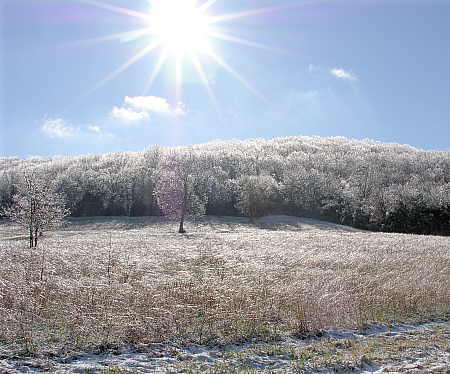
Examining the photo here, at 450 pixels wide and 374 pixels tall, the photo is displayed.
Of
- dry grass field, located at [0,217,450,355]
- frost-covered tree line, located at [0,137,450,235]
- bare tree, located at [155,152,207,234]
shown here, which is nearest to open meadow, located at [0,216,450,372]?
dry grass field, located at [0,217,450,355]

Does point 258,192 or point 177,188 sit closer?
point 177,188

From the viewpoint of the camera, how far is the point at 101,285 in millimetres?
14953

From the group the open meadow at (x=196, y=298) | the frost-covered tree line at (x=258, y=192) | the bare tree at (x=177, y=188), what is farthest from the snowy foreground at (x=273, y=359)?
the frost-covered tree line at (x=258, y=192)

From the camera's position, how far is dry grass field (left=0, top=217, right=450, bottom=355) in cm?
1040

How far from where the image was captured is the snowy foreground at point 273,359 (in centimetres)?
840

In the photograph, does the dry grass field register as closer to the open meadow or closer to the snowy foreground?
the open meadow

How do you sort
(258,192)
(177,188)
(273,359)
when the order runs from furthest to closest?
(258,192)
(177,188)
(273,359)

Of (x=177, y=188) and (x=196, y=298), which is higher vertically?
(x=177, y=188)

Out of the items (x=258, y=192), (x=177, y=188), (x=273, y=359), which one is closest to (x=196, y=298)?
(x=273, y=359)

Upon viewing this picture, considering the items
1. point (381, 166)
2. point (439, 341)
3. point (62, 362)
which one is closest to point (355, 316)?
point (439, 341)

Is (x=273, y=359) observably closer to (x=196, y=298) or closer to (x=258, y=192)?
(x=196, y=298)

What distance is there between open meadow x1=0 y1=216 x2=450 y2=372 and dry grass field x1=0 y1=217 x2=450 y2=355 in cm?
4

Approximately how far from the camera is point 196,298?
13.7m

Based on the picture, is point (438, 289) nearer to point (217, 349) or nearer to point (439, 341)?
point (439, 341)
